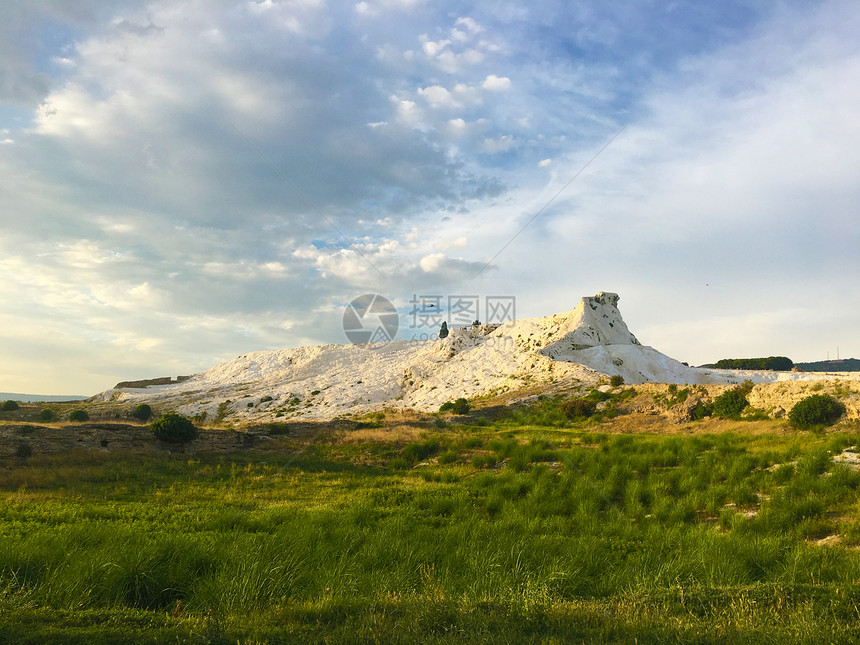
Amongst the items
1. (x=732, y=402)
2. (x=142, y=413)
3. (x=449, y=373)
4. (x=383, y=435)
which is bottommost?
(x=142, y=413)

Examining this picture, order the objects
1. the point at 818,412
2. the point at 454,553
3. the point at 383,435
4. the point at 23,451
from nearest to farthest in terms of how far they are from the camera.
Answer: the point at 454,553, the point at 23,451, the point at 818,412, the point at 383,435

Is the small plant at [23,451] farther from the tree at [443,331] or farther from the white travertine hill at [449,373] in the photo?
the tree at [443,331]

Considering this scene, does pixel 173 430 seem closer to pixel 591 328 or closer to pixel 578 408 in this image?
pixel 578 408

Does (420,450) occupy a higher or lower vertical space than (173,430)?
lower

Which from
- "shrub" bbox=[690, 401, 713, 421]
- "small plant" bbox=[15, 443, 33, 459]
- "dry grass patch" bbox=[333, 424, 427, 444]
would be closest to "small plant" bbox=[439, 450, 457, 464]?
"dry grass patch" bbox=[333, 424, 427, 444]

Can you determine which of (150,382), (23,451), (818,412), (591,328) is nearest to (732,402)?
(818,412)

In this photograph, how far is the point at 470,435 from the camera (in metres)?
22.3

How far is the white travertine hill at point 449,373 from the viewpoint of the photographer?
141 ft

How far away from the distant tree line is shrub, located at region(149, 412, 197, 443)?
195 feet

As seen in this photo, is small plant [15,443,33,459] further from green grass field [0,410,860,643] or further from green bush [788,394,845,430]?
green bush [788,394,845,430]

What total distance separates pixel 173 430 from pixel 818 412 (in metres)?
26.9

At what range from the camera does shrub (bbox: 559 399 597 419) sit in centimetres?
2994

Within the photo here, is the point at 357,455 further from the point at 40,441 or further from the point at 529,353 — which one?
the point at 529,353

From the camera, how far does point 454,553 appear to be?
23.4 ft
